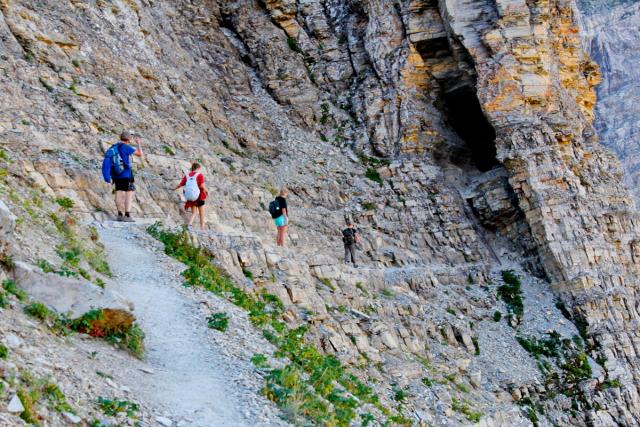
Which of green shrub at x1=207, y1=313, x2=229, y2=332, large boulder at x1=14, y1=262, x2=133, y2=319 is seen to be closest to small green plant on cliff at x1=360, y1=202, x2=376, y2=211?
green shrub at x1=207, y1=313, x2=229, y2=332

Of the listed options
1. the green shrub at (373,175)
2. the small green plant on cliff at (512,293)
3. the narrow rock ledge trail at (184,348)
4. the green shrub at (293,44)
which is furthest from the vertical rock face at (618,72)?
the narrow rock ledge trail at (184,348)

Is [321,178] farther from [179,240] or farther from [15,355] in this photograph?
[15,355]

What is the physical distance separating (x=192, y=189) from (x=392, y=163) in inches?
642

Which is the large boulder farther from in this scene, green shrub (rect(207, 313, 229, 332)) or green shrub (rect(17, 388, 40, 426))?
green shrub (rect(17, 388, 40, 426))

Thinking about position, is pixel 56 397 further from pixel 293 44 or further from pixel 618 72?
pixel 618 72

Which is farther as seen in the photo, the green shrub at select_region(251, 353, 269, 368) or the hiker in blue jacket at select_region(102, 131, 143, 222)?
the hiker in blue jacket at select_region(102, 131, 143, 222)

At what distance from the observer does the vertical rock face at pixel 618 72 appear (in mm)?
64000

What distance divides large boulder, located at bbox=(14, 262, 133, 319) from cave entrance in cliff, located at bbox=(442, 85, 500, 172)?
26813 mm

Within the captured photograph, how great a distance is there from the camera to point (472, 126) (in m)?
33.8

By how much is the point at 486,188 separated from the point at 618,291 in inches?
286

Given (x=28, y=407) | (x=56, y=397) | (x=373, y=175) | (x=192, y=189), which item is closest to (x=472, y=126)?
(x=373, y=175)

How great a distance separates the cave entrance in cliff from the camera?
33.2m

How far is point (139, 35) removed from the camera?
27.7 m

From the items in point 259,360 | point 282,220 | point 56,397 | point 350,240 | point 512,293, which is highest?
point 282,220
